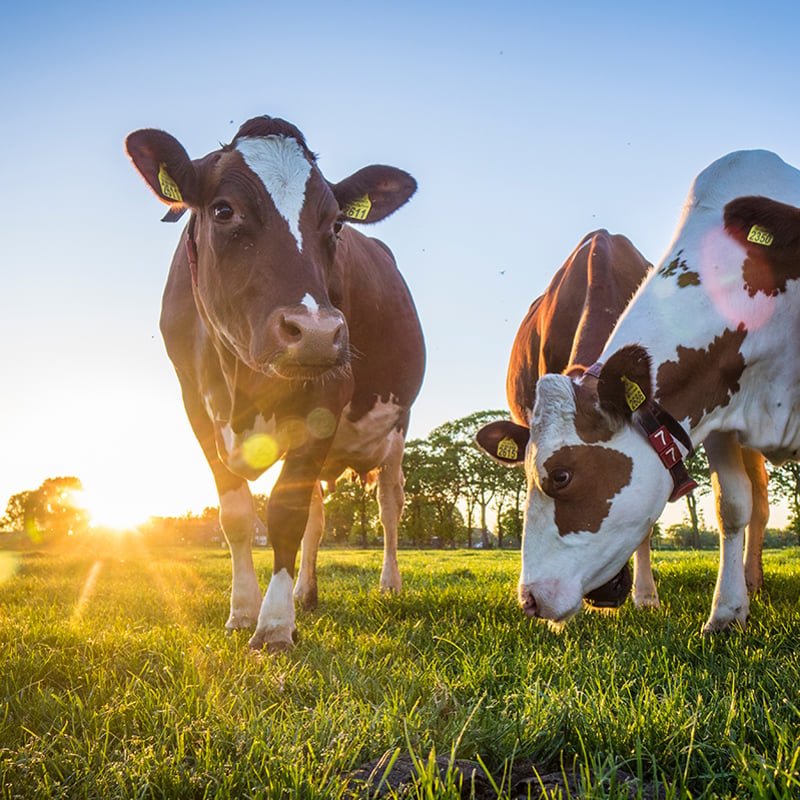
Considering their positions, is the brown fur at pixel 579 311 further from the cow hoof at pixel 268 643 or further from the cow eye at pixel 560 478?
the cow hoof at pixel 268 643

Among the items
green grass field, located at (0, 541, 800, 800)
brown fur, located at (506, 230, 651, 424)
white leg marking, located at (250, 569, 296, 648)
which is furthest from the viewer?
brown fur, located at (506, 230, 651, 424)

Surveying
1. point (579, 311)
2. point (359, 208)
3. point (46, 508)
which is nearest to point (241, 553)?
point (359, 208)

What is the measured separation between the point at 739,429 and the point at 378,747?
3.43 m

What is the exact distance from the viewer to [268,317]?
389cm

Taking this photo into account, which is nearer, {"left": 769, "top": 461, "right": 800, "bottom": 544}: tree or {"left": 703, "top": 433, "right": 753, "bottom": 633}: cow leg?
{"left": 703, "top": 433, "right": 753, "bottom": 633}: cow leg

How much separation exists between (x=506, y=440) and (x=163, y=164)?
2.67 m

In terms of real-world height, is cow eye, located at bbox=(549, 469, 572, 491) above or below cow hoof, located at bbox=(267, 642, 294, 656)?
above

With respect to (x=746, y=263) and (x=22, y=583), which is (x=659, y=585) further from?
(x=22, y=583)

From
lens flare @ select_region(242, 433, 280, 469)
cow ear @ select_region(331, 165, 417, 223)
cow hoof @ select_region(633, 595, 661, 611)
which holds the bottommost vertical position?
cow hoof @ select_region(633, 595, 661, 611)

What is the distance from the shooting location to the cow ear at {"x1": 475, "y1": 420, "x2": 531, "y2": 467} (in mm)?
4652

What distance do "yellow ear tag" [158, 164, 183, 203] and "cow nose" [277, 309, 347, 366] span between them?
4.28 feet

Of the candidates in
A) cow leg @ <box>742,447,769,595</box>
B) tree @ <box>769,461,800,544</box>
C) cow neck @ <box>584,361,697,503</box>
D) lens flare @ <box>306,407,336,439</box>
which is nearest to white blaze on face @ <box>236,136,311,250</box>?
lens flare @ <box>306,407,336,439</box>

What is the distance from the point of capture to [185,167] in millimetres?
4449

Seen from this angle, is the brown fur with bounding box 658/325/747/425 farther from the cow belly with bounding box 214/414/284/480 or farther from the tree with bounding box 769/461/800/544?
the tree with bounding box 769/461/800/544
